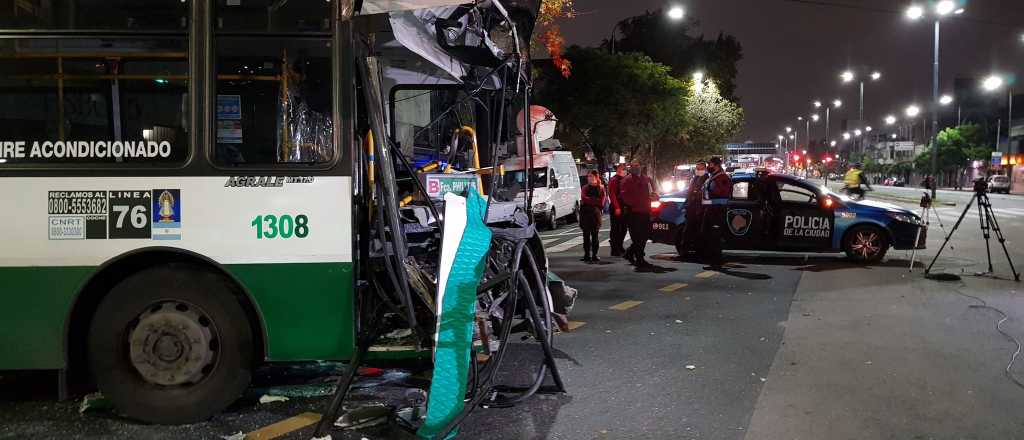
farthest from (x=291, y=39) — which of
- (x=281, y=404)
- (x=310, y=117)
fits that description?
(x=281, y=404)

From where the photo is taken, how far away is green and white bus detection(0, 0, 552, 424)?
446 centimetres

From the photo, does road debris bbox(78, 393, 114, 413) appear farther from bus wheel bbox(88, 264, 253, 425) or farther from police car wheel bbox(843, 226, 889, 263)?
police car wheel bbox(843, 226, 889, 263)

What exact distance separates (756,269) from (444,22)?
7828mm

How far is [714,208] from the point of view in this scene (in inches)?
485

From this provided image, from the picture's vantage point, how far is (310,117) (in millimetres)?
4551

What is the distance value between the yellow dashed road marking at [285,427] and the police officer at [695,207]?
29.0ft

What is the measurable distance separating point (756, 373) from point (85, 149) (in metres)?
5.04

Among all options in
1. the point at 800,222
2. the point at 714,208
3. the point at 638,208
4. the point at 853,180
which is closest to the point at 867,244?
the point at 800,222

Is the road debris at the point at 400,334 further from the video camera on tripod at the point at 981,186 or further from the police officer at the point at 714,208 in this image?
the video camera on tripod at the point at 981,186

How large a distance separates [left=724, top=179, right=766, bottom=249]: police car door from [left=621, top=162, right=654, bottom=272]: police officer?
1.47 metres

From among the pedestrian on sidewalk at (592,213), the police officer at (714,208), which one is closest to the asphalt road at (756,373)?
the police officer at (714,208)

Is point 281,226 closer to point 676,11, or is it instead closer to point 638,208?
point 638,208

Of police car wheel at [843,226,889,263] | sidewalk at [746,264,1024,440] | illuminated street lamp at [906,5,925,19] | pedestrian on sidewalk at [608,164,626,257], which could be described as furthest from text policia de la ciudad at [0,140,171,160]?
illuminated street lamp at [906,5,925,19]

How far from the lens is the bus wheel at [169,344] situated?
4566 mm
